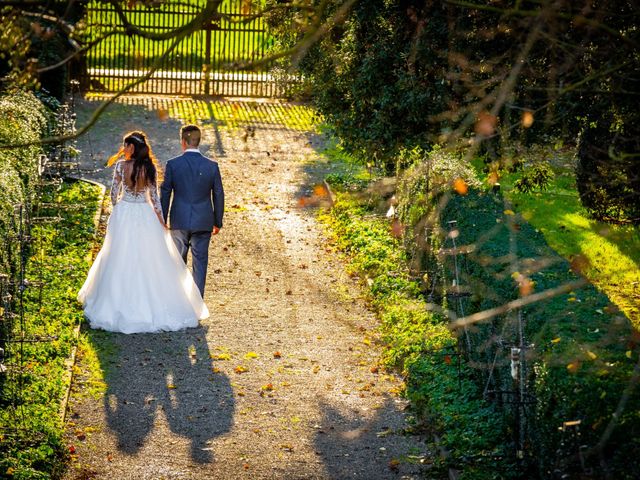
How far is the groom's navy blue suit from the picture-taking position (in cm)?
1051

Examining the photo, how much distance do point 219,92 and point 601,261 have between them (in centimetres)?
1301

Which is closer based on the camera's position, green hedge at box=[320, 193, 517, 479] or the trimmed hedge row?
the trimmed hedge row

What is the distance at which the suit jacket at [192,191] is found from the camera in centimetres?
1051

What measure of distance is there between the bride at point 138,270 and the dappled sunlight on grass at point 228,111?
33.7 ft

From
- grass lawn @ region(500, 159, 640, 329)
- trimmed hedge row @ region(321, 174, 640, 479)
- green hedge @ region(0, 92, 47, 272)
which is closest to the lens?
trimmed hedge row @ region(321, 174, 640, 479)

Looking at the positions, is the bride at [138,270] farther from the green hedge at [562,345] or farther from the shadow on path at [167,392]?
the green hedge at [562,345]

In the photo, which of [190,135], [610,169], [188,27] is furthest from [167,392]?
[610,169]

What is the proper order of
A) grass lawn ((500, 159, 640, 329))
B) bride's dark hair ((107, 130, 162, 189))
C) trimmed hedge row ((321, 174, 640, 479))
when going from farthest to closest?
grass lawn ((500, 159, 640, 329)), bride's dark hair ((107, 130, 162, 189)), trimmed hedge row ((321, 174, 640, 479))

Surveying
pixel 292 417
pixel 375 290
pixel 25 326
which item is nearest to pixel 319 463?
pixel 292 417

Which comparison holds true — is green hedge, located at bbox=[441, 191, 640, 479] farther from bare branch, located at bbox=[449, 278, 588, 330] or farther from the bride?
the bride

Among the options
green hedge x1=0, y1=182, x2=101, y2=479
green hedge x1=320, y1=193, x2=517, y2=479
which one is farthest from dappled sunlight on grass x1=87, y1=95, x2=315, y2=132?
green hedge x1=320, y1=193, x2=517, y2=479

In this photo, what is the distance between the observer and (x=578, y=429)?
6.21 metres

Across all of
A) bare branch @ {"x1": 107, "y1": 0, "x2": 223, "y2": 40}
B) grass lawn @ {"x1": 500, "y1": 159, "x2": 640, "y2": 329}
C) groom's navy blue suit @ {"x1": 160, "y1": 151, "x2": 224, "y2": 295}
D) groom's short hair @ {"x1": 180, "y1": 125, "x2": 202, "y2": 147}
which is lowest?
grass lawn @ {"x1": 500, "y1": 159, "x2": 640, "y2": 329}

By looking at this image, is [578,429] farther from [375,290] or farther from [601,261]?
[601,261]
